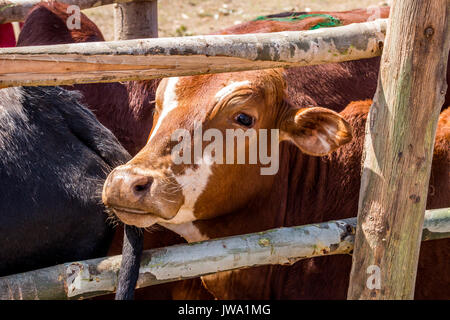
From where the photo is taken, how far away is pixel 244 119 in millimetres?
2617

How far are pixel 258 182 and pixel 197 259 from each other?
25.6 inches

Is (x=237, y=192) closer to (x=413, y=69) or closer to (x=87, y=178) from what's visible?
(x=87, y=178)

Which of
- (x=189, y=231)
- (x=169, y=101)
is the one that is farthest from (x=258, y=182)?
(x=169, y=101)

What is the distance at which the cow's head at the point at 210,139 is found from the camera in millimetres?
2412

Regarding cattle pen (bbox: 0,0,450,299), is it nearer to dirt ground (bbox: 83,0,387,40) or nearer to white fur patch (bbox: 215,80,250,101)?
white fur patch (bbox: 215,80,250,101)

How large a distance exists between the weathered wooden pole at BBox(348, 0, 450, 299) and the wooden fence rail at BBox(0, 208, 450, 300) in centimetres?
16

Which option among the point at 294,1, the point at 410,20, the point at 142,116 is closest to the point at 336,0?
the point at 294,1

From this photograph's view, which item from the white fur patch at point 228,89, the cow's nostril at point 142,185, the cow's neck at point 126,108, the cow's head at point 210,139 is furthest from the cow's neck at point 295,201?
the cow's neck at point 126,108

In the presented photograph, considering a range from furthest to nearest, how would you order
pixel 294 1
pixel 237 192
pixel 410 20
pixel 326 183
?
pixel 294 1 < pixel 326 183 < pixel 237 192 < pixel 410 20

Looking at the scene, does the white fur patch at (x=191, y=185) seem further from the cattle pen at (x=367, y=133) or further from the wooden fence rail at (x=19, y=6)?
the wooden fence rail at (x=19, y=6)

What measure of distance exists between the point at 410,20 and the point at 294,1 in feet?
24.9

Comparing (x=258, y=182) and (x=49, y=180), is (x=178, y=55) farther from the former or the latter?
(x=258, y=182)

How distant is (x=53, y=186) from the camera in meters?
2.33

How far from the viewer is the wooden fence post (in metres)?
4.14
